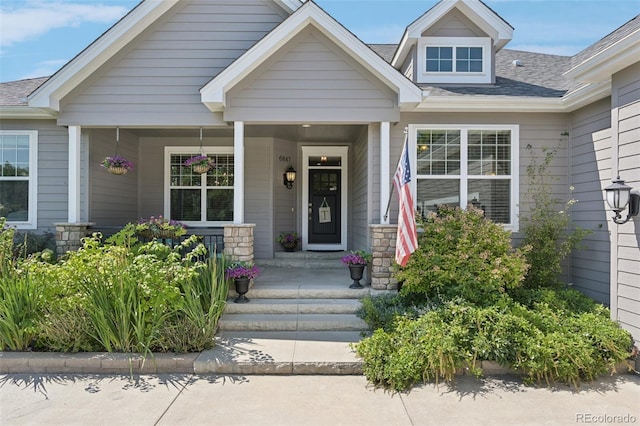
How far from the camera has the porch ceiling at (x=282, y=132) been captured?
8102mm

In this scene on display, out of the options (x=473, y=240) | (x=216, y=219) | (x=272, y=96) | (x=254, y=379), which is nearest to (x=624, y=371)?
(x=473, y=240)

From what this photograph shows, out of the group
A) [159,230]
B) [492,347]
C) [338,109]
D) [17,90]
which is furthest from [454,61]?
[17,90]

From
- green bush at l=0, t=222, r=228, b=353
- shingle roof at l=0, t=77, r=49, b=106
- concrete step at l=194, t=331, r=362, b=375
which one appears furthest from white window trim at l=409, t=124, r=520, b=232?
shingle roof at l=0, t=77, r=49, b=106

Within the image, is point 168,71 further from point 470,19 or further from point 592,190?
point 592,190

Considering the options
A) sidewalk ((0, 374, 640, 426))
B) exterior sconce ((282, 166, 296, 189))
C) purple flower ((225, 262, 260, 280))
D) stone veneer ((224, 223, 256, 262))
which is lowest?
sidewalk ((0, 374, 640, 426))

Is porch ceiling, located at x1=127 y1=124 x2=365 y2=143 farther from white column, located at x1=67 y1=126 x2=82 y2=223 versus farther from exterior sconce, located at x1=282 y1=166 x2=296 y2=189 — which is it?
white column, located at x1=67 y1=126 x2=82 y2=223

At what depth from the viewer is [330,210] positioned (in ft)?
31.6

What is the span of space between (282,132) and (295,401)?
19.7 feet

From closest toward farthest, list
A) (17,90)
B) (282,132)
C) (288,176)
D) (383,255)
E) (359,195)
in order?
(383,255), (17,90), (359,195), (282,132), (288,176)

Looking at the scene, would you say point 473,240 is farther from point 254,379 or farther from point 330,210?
point 330,210

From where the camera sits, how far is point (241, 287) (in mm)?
5676

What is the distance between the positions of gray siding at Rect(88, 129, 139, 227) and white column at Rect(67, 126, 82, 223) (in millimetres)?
510

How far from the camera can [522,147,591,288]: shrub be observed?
19.6ft

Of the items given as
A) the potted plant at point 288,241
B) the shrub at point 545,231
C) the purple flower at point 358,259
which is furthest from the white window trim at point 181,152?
the shrub at point 545,231
